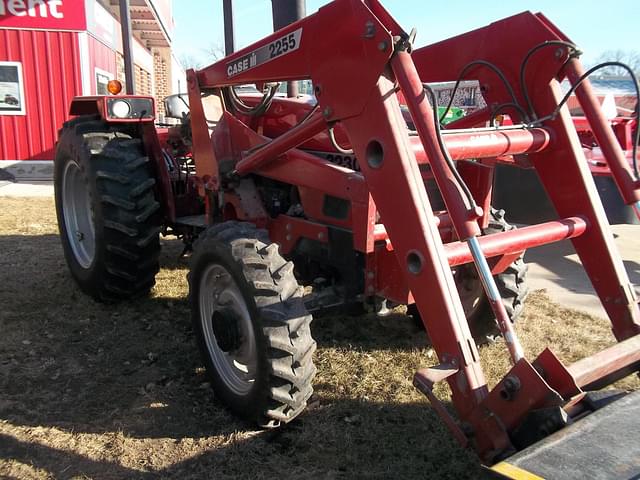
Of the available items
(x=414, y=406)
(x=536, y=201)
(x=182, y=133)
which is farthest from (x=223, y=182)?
(x=536, y=201)

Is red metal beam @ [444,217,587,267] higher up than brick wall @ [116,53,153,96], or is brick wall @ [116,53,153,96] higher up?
brick wall @ [116,53,153,96]

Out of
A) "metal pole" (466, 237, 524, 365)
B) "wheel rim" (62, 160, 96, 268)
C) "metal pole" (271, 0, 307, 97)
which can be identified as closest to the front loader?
"metal pole" (466, 237, 524, 365)

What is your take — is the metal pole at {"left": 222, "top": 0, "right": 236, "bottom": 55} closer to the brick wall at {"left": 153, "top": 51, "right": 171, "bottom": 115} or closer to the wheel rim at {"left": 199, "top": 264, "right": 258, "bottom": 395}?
the wheel rim at {"left": 199, "top": 264, "right": 258, "bottom": 395}

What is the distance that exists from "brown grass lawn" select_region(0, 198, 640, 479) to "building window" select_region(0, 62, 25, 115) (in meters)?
7.82

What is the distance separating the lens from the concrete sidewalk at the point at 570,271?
502 cm

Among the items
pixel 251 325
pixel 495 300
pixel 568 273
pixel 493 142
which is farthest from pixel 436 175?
pixel 568 273

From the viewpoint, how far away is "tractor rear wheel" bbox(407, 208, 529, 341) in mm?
3518

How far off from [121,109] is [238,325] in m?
2.35

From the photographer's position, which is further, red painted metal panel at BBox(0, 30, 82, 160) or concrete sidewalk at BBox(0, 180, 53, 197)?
red painted metal panel at BBox(0, 30, 82, 160)

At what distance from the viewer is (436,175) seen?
203cm

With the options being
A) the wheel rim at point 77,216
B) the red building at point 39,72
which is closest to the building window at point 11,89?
the red building at point 39,72

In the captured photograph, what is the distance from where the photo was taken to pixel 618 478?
1.53m

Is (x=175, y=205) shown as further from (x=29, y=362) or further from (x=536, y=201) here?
(x=536, y=201)

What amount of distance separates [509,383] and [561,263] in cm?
493
